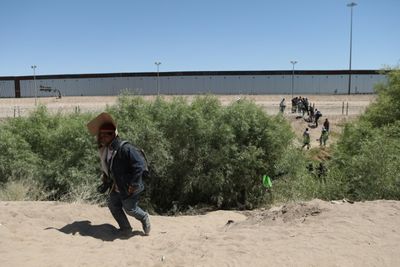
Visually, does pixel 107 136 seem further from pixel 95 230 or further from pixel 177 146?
pixel 177 146

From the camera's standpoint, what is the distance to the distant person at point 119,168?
6.48 metres

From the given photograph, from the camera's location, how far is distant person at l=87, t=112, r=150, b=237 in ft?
21.3

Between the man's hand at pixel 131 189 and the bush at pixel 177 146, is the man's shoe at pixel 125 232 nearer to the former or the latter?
the man's hand at pixel 131 189

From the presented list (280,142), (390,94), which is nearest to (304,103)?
(390,94)

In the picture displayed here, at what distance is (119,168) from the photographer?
654 cm

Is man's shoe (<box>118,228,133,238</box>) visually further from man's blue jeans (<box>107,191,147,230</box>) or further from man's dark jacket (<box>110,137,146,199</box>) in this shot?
man's dark jacket (<box>110,137,146,199</box>)

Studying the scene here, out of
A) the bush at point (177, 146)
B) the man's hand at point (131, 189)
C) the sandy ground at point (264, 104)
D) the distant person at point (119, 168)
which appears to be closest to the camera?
the man's hand at point (131, 189)

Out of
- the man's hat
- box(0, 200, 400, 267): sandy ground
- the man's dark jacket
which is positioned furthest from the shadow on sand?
the man's hat

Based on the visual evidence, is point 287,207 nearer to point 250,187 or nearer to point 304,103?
point 250,187

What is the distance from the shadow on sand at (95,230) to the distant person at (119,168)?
14 cm

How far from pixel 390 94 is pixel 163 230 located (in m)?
14.7

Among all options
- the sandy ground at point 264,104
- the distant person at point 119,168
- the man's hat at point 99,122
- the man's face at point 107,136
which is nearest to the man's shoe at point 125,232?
the distant person at point 119,168

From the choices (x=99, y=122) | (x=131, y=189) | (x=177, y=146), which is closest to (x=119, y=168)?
(x=131, y=189)

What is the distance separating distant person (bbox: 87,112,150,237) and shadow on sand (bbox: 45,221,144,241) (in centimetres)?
14
